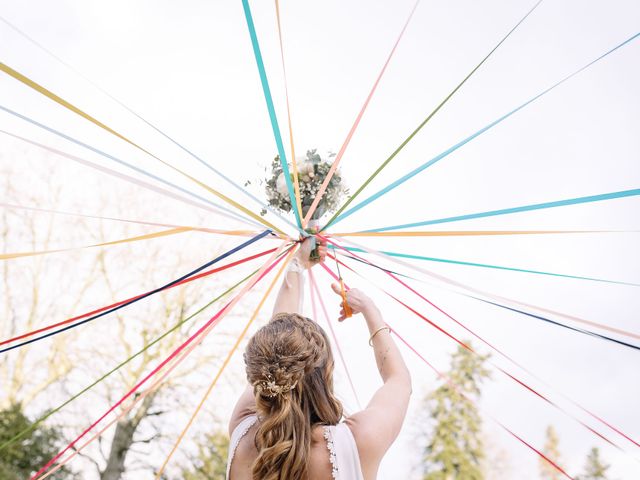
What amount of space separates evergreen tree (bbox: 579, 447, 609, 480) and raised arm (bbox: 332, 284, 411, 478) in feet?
62.5

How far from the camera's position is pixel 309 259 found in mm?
3135

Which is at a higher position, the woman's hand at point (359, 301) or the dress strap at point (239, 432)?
the woman's hand at point (359, 301)

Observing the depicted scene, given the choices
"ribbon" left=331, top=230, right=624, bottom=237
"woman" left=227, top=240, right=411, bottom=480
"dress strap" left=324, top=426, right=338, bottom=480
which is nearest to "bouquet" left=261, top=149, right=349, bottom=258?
"ribbon" left=331, top=230, right=624, bottom=237

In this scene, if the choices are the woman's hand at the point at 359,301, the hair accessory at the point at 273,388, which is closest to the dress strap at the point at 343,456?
the hair accessory at the point at 273,388

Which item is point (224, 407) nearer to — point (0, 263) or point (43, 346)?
point (43, 346)

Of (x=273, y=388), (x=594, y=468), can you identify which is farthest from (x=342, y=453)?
(x=594, y=468)

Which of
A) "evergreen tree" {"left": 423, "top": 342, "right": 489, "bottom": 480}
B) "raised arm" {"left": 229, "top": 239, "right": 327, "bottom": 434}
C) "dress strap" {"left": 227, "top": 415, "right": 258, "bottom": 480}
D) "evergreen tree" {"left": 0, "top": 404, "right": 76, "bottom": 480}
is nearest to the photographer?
"dress strap" {"left": 227, "top": 415, "right": 258, "bottom": 480}

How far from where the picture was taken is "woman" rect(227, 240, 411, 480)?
68.2 inches

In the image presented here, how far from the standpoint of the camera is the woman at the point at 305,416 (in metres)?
1.73

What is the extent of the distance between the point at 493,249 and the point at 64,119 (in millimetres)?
9432

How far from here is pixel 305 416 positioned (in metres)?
1.81

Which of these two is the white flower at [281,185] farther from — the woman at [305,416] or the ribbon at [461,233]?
the woman at [305,416]

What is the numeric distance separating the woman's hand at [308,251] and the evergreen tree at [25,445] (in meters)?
10.3

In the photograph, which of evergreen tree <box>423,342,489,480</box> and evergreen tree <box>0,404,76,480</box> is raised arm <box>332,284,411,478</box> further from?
evergreen tree <box>423,342,489,480</box>
